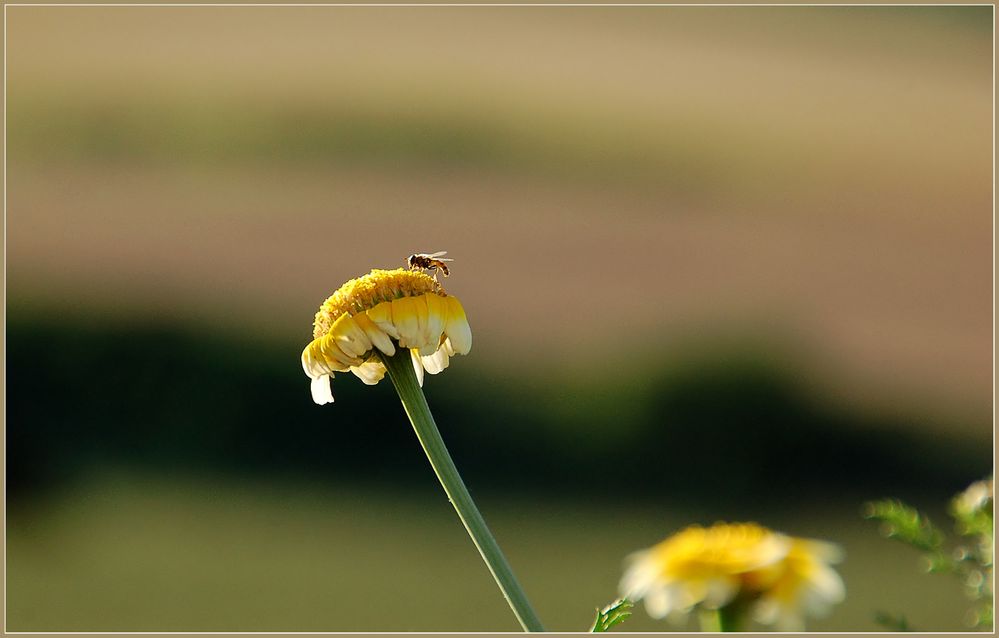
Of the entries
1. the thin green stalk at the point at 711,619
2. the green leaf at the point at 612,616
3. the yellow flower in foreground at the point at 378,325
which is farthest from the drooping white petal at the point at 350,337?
the thin green stalk at the point at 711,619

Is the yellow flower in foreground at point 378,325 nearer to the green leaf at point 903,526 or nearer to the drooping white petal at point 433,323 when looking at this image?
the drooping white petal at point 433,323

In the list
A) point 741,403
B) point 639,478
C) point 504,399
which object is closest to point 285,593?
point 504,399

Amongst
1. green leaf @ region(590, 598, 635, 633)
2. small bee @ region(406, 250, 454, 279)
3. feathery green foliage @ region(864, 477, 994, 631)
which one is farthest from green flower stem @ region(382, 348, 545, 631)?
feathery green foliage @ region(864, 477, 994, 631)

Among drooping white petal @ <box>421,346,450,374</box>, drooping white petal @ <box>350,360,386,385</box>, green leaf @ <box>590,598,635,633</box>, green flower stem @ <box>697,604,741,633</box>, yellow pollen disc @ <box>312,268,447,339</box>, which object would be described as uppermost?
yellow pollen disc @ <box>312,268,447,339</box>

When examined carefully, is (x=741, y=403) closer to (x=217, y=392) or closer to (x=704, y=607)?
(x=217, y=392)

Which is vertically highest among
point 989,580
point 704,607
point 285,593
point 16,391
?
point 16,391

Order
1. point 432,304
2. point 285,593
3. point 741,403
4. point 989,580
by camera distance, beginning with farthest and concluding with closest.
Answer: point 741,403 < point 285,593 < point 989,580 < point 432,304

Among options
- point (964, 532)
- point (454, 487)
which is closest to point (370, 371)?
point (454, 487)

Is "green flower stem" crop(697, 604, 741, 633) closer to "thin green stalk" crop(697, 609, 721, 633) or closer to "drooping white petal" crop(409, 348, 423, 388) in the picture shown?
"thin green stalk" crop(697, 609, 721, 633)
